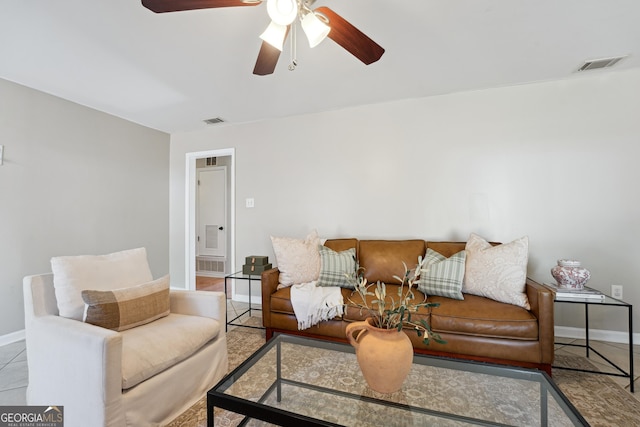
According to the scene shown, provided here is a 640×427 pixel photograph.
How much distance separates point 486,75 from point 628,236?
1.88 metres

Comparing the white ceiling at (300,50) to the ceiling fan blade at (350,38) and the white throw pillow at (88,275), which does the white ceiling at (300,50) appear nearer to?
the ceiling fan blade at (350,38)

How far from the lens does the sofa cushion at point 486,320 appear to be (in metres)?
1.75

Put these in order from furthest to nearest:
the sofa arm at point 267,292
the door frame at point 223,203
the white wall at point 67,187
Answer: the door frame at point 223,203, the white wall at point 67,187, the sofa arm at point 267,292

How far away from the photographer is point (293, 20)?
1340mm

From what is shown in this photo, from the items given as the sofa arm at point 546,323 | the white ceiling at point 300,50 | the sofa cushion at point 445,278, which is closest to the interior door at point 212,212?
the white ceiling at point 300,50

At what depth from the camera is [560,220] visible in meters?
2.49

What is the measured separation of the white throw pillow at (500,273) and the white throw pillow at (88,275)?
7.97 feet

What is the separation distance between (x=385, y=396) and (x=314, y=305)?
1.04 meters

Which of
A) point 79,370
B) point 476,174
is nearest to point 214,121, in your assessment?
point 79,370

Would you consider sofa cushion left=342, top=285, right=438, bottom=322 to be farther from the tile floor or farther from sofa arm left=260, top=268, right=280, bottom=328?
the tile floor

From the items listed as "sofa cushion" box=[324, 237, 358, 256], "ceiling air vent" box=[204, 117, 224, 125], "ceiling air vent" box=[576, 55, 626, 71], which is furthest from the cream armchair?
"ceiling air vent" box=[576, 55, 626, 71]

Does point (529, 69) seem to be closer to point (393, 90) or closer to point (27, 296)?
point (393, 90)

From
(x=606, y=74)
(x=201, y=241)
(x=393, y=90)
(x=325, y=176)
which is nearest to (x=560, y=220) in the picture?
(x=606, y=74)

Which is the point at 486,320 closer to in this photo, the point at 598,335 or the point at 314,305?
the point at 314,305
